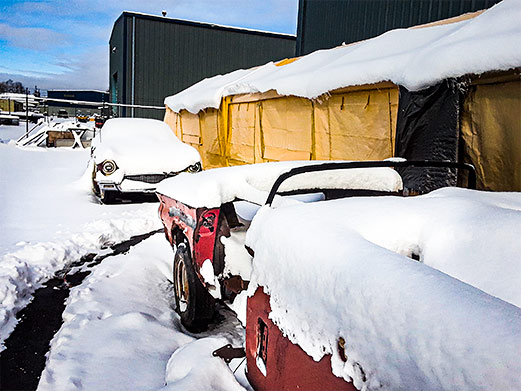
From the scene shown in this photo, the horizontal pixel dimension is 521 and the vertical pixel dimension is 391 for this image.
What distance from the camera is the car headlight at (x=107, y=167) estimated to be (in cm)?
800

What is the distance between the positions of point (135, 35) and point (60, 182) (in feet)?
52.8

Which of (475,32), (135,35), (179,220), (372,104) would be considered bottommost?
(179,220)

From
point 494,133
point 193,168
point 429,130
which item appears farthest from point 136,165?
point 494,133

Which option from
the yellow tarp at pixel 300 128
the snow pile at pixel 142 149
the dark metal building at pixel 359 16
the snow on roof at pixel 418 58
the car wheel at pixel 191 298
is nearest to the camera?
the car wheel at pixel 191 298

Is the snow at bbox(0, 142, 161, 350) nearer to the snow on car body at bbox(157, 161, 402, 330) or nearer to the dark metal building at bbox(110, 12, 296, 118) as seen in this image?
the snow on car body at bbox(157, 161, 402, 330)

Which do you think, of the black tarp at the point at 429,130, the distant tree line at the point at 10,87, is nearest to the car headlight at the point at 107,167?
the black tarp at the point at 429,130

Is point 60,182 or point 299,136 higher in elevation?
point 299,136

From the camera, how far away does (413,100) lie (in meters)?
5.14

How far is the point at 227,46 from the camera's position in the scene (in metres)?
26.6

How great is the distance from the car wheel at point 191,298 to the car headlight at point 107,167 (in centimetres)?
486

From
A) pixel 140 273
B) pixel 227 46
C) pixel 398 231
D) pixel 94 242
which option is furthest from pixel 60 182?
pixel 227 46

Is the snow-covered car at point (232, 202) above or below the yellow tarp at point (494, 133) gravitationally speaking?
below

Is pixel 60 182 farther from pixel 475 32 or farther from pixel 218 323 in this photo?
pixel 475 32

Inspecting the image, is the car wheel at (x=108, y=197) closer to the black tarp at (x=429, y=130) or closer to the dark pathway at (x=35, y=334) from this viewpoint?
the dark pathway at (x=35, y=334)
